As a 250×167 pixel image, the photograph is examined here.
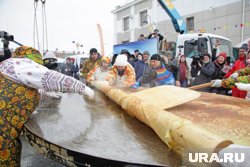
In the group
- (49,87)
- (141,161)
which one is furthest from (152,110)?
(49,87)

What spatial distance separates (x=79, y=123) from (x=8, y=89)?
521 millimetres

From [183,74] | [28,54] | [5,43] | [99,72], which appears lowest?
[183,74]

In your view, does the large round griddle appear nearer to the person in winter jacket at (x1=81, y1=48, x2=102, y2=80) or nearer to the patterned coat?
the patterned coat

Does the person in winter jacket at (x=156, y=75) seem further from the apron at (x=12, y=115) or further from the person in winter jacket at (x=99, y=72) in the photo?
the apron at (x=12, y=115)

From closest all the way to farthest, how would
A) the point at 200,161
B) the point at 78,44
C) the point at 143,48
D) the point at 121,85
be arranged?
the point at 200,161
the point at 121,85
the point at 143,48
the point at 78,44

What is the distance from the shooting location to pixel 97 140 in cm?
112

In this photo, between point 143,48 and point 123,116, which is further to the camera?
point 143,48

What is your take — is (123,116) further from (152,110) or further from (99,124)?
(152,110)

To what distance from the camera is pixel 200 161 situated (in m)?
0.81

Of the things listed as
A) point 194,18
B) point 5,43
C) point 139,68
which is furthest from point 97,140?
point 194,18

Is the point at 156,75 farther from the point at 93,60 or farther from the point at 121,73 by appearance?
the point at 93,60

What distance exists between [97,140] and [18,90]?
29.2 inches

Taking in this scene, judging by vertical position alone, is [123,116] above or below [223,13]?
below

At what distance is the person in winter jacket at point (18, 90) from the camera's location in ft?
4.92
